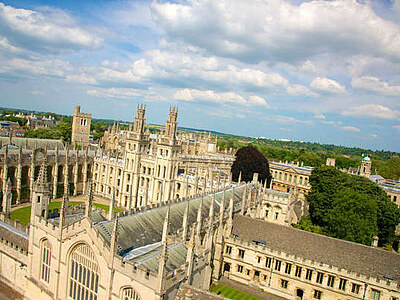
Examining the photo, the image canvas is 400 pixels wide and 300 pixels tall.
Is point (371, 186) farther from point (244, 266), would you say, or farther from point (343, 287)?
point (244, 266)

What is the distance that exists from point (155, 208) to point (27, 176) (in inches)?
1369

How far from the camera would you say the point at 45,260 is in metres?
21.6

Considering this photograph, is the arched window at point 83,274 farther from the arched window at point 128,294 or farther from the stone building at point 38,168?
the stone building at point 38,168

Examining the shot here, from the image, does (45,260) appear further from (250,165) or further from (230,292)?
(250,165)

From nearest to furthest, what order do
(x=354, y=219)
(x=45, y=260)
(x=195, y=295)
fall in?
(x=195, y=295)
(x=45, y=260)
(x=354, y=219)

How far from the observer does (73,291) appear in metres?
20.1

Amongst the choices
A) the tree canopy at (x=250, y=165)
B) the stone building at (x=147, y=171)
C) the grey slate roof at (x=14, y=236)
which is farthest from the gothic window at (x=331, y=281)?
the tree canopy at (x=250, y=165)

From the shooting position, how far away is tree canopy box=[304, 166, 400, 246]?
3688 centimetres

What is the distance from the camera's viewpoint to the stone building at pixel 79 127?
9494cm

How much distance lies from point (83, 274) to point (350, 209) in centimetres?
3473

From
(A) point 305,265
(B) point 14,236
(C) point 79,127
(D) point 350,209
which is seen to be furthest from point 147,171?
(C) point 79,127

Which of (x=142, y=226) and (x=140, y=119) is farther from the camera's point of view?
(x=140, y=119)

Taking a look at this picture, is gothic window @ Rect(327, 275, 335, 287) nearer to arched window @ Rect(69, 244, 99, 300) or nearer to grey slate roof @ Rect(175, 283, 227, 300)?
grey slate roof @ Rect(175, 283, 227, 300)

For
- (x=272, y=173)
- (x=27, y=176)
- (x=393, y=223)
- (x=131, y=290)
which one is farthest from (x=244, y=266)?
(x=272, y=173)
